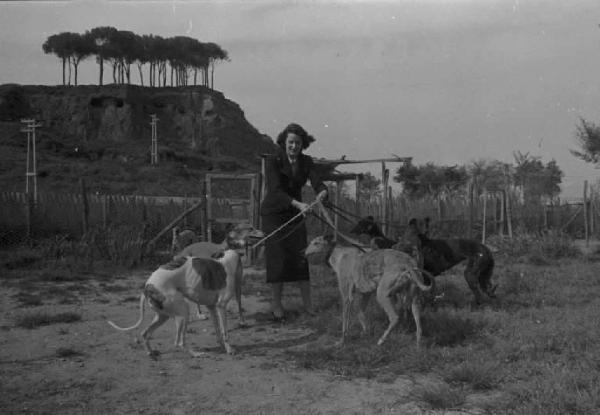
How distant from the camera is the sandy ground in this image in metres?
3.87

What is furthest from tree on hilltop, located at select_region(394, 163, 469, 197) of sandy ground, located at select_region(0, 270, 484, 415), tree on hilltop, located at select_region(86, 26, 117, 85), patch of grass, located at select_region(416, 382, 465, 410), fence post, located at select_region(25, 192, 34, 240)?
tree on hilltop, located at select_region(86, 26, 117, 85)

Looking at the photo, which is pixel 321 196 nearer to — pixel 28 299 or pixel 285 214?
pixel 285 214

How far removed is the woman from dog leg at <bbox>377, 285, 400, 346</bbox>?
1.47 metres

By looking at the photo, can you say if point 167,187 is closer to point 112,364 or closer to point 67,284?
point 67,284

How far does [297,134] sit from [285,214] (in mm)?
921

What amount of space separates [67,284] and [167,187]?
1313 inches

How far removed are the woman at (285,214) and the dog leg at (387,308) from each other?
1467 mm

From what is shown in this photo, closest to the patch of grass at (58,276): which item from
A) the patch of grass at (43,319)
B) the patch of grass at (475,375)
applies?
the patch of grass at (43,319)

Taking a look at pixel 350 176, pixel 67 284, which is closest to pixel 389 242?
pixel 67 284

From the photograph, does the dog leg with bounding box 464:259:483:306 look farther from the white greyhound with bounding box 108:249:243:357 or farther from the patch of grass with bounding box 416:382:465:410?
the patch of grass with bounding box 416:382:465:410

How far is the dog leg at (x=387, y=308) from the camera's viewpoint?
5191 millimetres

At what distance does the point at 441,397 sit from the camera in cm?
380

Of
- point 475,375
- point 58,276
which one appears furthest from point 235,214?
point 475,375

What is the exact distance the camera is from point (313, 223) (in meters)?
17.0
